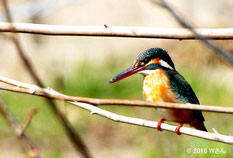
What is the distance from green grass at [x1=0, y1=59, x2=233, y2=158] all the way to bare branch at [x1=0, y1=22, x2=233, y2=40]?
1.99m

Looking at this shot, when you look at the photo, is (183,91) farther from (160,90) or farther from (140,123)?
(140,123)

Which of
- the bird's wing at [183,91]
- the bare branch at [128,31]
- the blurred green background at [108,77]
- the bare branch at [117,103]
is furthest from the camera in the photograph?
the blurred green background at [108,77]

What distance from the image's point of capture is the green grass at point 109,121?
3628 millimetres

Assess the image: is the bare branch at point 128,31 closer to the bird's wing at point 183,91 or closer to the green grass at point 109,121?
the bird's wing at point 183,91

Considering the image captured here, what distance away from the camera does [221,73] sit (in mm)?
4844

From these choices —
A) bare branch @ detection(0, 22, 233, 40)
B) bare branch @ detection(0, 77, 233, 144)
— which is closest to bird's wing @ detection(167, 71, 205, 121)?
bare branch @ detection(0, 77, 233, 144)

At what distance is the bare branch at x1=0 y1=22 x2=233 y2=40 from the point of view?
1342 mm

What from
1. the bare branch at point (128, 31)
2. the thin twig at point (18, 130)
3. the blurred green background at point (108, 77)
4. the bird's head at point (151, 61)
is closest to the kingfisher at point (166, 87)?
the bird's head at point (151, 61)

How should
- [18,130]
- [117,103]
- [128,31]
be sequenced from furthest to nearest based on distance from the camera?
[128,31]
[117,103]
[18,130]

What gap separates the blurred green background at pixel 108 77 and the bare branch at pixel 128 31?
1422mm

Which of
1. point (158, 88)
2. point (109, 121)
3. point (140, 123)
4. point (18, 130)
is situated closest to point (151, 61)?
point (158, 88)

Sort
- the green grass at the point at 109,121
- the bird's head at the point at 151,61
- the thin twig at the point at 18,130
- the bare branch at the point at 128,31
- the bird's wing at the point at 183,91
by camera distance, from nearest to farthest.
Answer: the thin twig at the point at 18,130 → the bare branch at the point at 128,31 → the bird's head at the point at 151,61 → the bird's wing at the point at 183,91 → the green grass at the point at 109,121

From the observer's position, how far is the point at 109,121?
4477 mm

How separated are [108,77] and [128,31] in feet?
11.3
